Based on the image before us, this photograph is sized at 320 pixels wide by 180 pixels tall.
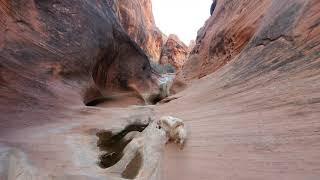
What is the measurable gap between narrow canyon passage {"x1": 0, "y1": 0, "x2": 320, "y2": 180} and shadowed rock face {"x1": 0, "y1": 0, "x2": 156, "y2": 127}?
1.2 inches

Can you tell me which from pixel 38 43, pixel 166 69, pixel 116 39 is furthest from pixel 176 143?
pixel 166 69

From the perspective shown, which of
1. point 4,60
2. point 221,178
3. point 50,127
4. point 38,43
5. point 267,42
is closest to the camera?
point 221,178

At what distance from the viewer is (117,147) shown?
197 inches

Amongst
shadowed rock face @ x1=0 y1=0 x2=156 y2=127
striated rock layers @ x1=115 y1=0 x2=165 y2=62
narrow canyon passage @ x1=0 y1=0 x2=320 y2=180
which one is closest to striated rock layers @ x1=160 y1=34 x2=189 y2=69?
striated rock layers @ x1=115 y1=0 x2=165 y2=62

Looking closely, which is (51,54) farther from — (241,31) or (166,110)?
(241,31)

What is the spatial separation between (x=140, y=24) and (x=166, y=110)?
16287 mm

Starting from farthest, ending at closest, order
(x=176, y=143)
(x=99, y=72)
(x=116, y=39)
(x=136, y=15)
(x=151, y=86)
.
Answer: (x=136, y=15) < (x=151, y=86) < (x=116, y=39) < (x=99, y=72) < (x=176, y=143)

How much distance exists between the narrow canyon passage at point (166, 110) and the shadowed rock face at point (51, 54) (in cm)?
3

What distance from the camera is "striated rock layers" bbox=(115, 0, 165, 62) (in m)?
19.7

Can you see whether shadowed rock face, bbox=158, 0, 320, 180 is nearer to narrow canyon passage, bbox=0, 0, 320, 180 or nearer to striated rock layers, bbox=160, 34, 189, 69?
narrow canyon passage, bbox=0, 0, 320, 180

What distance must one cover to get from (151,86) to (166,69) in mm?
14257

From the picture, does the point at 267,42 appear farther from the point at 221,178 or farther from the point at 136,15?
the point at 136,15

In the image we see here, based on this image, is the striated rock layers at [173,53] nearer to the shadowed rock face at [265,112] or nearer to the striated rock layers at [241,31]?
the striated rock layers at [241,31]

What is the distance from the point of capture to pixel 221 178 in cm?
314
